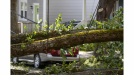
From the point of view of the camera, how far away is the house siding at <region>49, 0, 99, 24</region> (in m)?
2.55

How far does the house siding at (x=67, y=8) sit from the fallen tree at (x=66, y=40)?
47cm

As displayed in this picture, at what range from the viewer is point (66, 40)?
2215mm

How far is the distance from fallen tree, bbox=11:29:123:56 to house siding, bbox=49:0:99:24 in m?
0.47

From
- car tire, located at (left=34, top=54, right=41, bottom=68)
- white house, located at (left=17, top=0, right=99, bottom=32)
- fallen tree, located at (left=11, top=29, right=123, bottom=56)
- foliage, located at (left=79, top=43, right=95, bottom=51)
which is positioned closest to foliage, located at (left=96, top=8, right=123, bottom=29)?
fallen tree, located at (left=11, top=29, right=123, bottom=56)

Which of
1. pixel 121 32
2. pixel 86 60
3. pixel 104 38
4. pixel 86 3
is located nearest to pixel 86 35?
pixel 104 38

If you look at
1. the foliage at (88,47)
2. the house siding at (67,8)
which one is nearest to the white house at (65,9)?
the house siding at (67,8)

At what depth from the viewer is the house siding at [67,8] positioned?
8.38 feet

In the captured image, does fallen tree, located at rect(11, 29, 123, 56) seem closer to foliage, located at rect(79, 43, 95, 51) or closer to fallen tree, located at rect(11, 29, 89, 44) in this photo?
fallen tree, located at rect(11, 29, 89, 44)

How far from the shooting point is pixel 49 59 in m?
2.84

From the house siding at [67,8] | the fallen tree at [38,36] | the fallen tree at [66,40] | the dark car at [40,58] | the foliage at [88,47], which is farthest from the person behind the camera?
the foliage at [88,47]

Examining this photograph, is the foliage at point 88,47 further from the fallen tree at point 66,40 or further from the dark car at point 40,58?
the fallen tree at point 66,40

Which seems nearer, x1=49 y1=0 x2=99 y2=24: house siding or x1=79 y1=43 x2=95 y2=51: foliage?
x1=49 y1=0 x2=99 y2=24: house siding

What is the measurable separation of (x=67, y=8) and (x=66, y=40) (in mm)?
601
